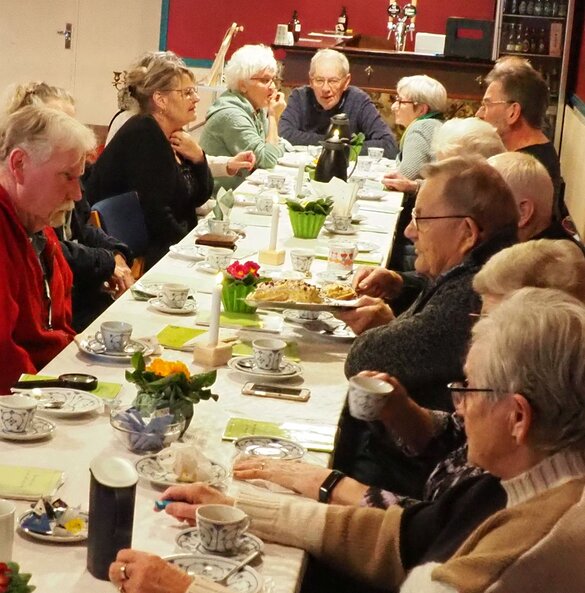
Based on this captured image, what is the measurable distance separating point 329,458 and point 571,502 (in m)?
0.79

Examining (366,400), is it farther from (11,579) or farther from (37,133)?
(37,133)

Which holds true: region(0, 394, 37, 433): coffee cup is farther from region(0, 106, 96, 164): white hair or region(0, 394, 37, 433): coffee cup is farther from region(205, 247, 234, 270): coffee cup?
region(205, 247, 234, 270): coffee cup

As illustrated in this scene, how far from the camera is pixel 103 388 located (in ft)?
7.91

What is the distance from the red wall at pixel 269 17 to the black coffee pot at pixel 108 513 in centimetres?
926

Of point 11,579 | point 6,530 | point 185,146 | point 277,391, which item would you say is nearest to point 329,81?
point 185,146

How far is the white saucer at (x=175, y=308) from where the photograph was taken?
3.11 metres

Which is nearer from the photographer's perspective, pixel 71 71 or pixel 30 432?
pixel 30 432

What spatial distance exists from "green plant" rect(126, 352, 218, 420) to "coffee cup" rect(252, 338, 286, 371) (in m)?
0.44

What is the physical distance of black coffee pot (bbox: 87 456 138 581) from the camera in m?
1.58

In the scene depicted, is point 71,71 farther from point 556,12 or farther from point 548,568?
point 548,568

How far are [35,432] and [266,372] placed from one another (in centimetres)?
68

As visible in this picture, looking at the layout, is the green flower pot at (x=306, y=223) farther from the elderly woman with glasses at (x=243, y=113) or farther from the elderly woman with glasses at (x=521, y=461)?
the elderly woman with glasses at (x=521, y=461)

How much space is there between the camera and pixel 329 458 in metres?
2.22

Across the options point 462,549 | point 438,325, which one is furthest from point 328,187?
point 462,549
